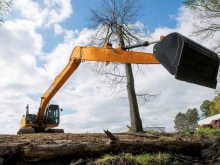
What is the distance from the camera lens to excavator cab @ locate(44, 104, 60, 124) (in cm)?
1594

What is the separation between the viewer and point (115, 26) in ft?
48.7

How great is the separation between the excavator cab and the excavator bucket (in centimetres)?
1113

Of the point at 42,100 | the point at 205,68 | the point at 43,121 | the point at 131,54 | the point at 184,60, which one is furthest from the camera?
the point at 43,121

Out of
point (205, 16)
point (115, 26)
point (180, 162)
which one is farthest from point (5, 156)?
point (205, 16)

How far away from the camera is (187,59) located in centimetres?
545

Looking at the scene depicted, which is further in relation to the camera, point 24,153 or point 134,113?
point 134,113

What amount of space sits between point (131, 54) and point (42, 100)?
784 cm

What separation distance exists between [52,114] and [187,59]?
11.9 metres

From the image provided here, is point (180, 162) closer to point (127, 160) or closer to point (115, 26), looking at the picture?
point (127, 160)

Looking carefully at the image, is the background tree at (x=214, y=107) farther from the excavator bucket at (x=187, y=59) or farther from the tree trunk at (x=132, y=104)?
the excavator bucket at (x=187, y=59)

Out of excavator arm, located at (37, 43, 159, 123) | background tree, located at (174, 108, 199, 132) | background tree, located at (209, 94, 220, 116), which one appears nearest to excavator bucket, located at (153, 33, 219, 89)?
excavator arm, located at (37, 43, 159, 123)

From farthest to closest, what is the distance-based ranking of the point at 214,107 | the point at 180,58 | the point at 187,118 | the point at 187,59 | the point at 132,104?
1. the point at 187,118
2. the point at 214,107
3. the point at 132,104
4. the point at 187,59
5. the point at 180,58

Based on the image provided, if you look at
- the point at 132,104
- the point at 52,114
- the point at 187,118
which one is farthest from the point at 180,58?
the point at 187,118

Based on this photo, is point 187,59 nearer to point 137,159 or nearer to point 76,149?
point 137,159
